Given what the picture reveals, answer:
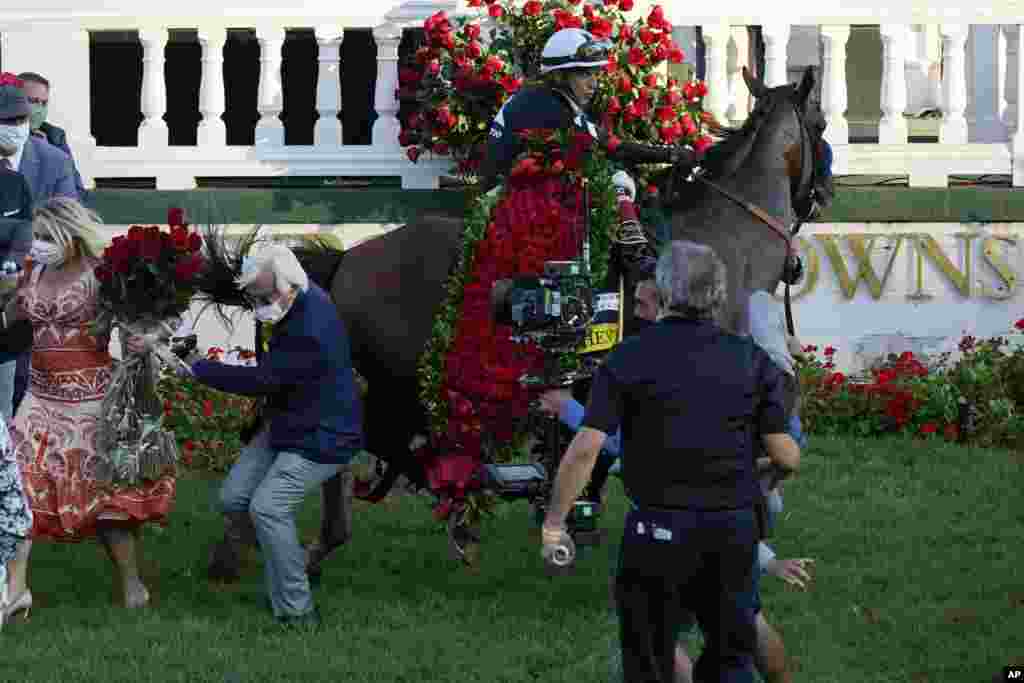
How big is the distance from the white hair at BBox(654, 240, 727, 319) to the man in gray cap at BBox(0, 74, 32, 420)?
2.96 metres

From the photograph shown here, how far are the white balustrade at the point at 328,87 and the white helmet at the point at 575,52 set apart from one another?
3.72 m

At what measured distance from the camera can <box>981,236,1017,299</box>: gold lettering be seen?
12469 millimetres

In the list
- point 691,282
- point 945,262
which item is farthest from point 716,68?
point 691,282

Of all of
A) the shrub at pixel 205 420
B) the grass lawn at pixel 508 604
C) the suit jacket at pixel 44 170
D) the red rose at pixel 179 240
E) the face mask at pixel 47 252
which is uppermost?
the suit jacket at pixel 44 170

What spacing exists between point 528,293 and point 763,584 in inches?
72.1

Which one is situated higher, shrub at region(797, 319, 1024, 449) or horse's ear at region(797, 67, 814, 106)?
horse's ear at region(797, 67, 814, 106)

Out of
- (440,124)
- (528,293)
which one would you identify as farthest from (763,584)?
(440,124)

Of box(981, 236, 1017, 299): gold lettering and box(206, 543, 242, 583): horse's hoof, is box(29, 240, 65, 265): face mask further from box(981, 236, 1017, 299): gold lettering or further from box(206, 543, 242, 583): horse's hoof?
box(981, 236, 1017, 299): gold lettering

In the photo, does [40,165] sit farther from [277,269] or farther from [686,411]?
[686,411]

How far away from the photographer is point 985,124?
43.3 feet

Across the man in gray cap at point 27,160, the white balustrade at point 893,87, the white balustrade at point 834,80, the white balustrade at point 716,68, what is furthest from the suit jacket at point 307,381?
the white balustrade at point 893,87

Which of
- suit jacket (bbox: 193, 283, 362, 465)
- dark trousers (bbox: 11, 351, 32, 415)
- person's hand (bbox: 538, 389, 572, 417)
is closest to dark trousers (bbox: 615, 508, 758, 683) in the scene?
person's hand (bbox: 538, 389, 572, 417)

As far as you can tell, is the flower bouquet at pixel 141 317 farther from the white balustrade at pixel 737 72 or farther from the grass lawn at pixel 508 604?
the white balustrade at pixel 737 72

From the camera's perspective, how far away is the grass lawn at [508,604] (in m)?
7.81
